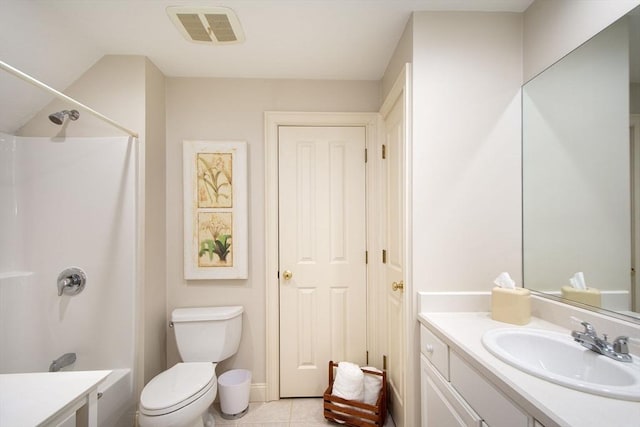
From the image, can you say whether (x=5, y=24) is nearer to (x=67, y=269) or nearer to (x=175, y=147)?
(x=175, y=147)

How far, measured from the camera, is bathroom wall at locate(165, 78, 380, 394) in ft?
6.51

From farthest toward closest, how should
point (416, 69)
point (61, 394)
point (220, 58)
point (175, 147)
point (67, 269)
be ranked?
point (175, 147), point (220, 58), point (67, 269), point (416, 69), point (61, 394)

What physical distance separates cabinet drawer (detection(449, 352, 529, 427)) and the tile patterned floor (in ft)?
3.44

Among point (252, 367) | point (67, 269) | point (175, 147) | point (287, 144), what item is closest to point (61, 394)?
point (67, 269)

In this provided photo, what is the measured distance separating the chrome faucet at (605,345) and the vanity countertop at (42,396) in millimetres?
1707

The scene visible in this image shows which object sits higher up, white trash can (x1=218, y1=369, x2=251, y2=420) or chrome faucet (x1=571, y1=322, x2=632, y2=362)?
chrome faucet (x1=571, y1=322, x2=632, y2=362)

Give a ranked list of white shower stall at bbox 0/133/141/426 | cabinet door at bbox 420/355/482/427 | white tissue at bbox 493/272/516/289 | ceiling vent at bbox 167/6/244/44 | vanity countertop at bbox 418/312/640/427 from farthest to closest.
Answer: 1. white shower stall at bbox 0/133/141/426
2. ceiling vent at bbox 167/6/244/44
3. white tissue at bbox 493/272/516/289
4. cabinet door at bbox 420/355/482/427
5. vanity countertop at bbox 418/312/640/427

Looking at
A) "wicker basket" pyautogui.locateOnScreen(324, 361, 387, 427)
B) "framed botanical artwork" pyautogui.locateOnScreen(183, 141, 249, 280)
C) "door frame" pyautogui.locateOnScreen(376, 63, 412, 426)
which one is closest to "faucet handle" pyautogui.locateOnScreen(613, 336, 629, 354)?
"door frame" pyautogui.locateOnScreen(376, 63, 412, 426)

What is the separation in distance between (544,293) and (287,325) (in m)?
1.58

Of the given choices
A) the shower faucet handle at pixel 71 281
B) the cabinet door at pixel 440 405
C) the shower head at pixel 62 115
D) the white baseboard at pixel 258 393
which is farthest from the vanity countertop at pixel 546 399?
the shower head at pixel 62 115

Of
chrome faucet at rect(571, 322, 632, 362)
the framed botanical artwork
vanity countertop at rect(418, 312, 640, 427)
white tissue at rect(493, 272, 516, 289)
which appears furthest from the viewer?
the framed botanical artwork

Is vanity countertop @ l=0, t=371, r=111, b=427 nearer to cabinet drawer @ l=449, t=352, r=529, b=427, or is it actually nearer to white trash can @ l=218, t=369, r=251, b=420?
white trash can @ l=218, t=369, r=251, b=420

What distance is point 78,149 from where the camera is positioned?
1654 millimetres

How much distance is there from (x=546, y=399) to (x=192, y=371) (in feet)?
5.52
